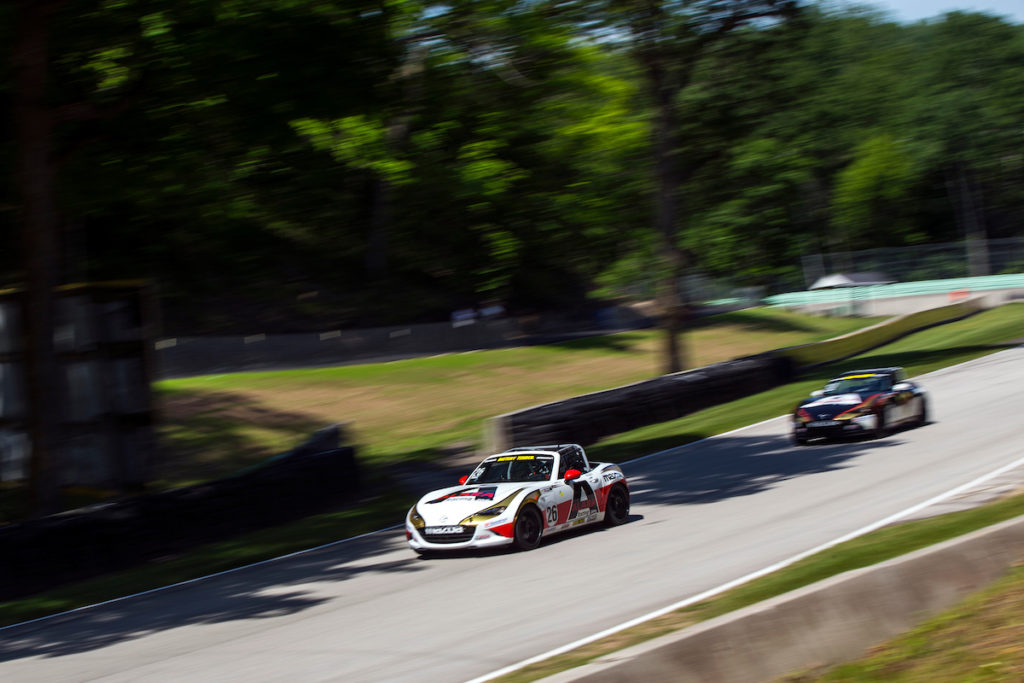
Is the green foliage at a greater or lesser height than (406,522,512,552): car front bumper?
greater

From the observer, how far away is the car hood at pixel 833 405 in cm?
1820

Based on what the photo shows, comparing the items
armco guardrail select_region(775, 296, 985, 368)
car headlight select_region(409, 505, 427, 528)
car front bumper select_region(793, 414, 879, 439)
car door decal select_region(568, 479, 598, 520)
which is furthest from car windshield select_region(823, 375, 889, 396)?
armco guardrail select_region(775, 296, 985, 368)

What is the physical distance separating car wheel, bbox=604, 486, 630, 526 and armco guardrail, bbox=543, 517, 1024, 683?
625 centimetres

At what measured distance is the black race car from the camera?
59.4 feet

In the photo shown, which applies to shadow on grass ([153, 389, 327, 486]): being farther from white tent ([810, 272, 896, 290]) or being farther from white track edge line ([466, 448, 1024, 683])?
white tent ([810, 272, 896, 290])

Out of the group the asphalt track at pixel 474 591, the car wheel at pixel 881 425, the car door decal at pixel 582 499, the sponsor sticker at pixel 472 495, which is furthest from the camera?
the car wheel at pixel 881 425

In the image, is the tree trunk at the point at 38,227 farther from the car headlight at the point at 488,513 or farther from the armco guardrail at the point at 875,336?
the armco guardrail at the point at 875,336

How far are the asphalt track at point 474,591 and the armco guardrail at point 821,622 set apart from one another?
2.04m

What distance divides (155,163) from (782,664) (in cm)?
1325

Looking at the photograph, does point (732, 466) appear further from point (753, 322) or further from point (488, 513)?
point (753, 322)

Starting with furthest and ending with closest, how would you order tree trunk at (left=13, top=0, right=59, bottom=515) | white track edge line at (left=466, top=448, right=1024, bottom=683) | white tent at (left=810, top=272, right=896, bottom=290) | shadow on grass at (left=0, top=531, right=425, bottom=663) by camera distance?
white tent at (left=810, top=272, right=896, bottom=290) → tree trunk at (left=13, top=0, right=59, bottom=515) → shadow on grass at (left=0, top=531, right=425, bottom=663) → white track edge line at (left=466, top=448, right=1024, bottom=683)

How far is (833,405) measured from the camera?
1838 centimetres

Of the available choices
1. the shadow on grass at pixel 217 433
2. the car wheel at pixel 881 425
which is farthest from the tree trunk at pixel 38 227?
the car wheel at pixel 881 425

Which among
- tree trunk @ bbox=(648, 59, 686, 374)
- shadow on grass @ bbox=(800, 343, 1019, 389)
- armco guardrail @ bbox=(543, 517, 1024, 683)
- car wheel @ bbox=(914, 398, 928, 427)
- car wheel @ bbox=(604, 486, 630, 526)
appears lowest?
shadow on grass @ bbox=(800, 343, 1019, 389)
